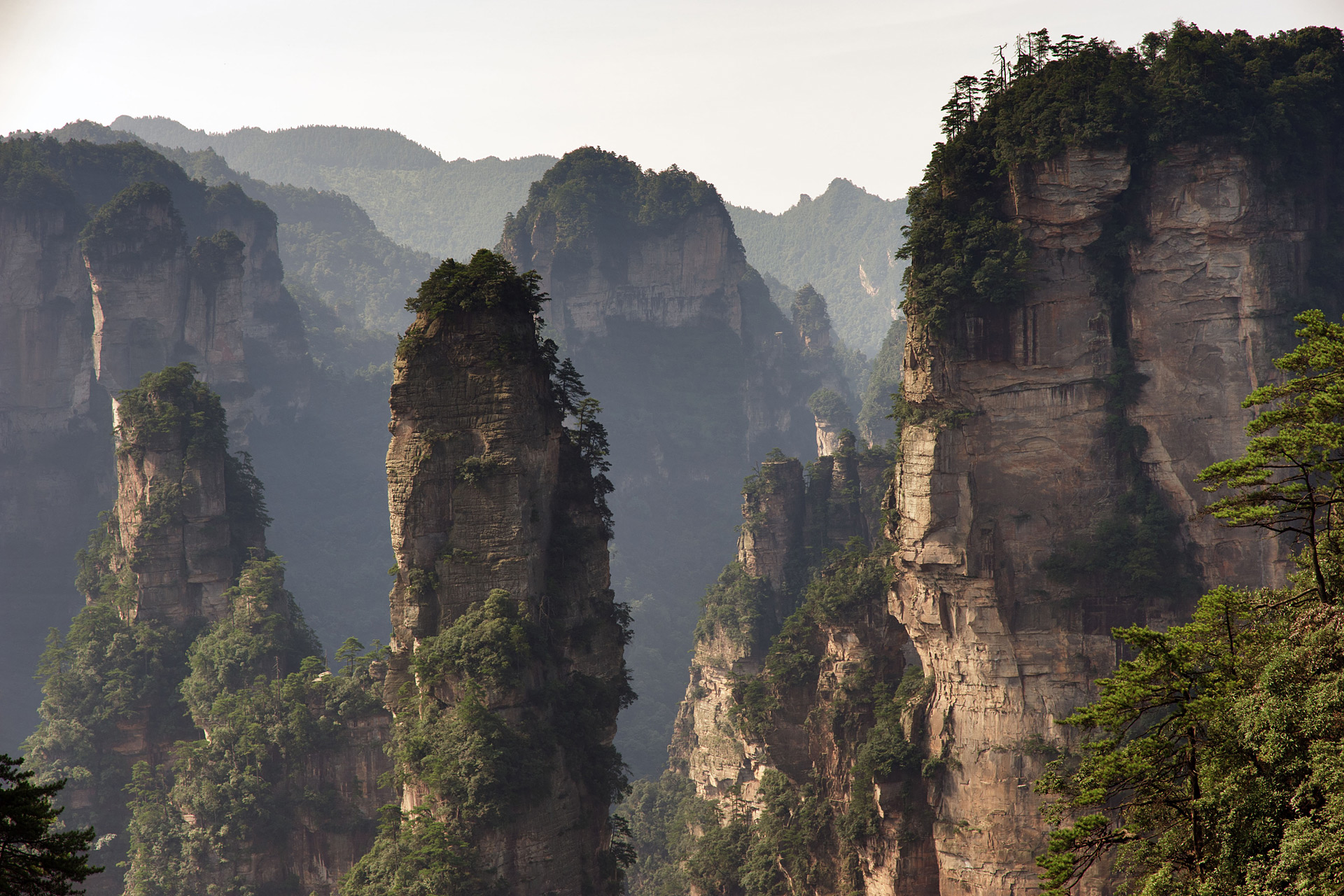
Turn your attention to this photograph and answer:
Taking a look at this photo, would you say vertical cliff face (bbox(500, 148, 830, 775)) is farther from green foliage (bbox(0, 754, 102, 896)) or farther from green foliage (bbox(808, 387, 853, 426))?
green foliage (bbox(0, 754, 102, 896))

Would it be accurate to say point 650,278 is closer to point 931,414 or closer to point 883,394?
point 883,394

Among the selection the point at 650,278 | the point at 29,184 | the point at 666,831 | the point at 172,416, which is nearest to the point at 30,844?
the point at 172,416

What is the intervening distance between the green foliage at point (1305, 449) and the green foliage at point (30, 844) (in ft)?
55.7

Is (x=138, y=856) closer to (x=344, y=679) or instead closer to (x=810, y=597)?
(x=344, y=679)

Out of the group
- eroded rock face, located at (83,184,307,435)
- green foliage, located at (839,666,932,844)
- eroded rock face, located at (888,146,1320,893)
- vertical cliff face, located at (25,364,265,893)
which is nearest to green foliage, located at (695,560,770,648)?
green foliage, located at (839,666,932,844)

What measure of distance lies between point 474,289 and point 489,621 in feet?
34.1

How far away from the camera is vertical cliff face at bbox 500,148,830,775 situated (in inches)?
4439

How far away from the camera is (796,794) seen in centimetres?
5031

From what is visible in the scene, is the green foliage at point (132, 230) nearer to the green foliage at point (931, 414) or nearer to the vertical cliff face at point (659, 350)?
the vertical cliff face at point (659, 350)

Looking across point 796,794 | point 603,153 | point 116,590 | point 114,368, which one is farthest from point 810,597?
point 603,153

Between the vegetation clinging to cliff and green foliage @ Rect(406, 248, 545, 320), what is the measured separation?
52.1ft

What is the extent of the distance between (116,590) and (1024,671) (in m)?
44.3

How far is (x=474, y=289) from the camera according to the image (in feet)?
118

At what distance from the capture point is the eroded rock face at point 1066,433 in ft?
133
